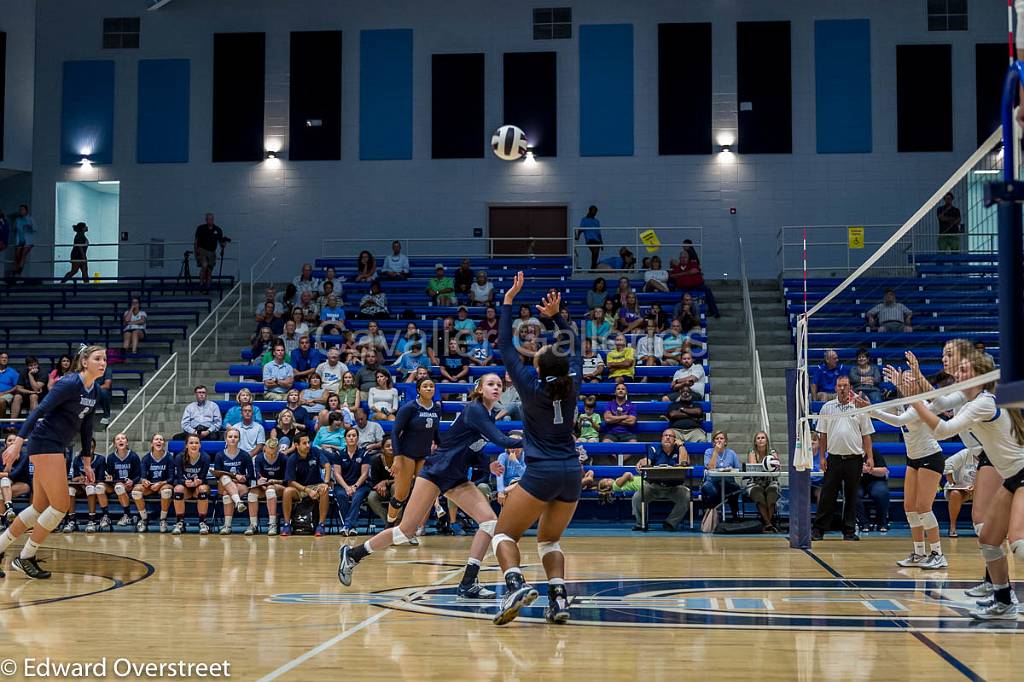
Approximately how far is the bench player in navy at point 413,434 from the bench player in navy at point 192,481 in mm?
3839

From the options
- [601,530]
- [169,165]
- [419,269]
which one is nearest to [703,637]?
[601,530]

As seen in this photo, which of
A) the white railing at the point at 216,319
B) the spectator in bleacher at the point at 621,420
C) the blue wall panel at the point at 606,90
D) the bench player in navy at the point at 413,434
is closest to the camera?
the bench player in navy at the point at 413,434

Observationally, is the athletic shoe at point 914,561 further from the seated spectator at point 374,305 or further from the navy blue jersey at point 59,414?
the seated spectator at point 374,305

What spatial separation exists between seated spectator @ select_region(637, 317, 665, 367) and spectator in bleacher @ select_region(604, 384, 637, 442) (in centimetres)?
162

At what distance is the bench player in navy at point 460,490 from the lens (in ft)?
28.3

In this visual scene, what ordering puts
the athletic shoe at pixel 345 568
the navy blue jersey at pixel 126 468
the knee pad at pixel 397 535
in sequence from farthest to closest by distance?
the navy blue jersey at pixel 126 468, the athletic shoe at pixel 345 568, the knee pad at pixel 397 535

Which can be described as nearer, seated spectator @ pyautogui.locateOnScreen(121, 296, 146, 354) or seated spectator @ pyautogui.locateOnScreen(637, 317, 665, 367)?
seated spectator @ pyautogui.locateOnScreen(637, 317, 665, 367)

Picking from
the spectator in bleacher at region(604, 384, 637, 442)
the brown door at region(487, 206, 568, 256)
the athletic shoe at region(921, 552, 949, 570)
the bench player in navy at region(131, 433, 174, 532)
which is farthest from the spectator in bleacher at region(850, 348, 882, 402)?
the brown door at region(487, 206, 568, 256)

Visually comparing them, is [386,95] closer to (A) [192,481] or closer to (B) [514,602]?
(A) [192,481]

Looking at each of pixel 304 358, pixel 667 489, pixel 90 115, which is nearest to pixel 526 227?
pixel 304 358

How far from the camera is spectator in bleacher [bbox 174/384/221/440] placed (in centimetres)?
1802

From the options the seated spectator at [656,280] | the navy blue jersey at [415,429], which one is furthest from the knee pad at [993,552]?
the seated spectator at [656,280]

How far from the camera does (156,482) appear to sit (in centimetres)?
1639

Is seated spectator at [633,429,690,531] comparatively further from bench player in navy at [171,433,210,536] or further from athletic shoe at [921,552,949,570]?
bench player in navy at [171,433,210,536]
